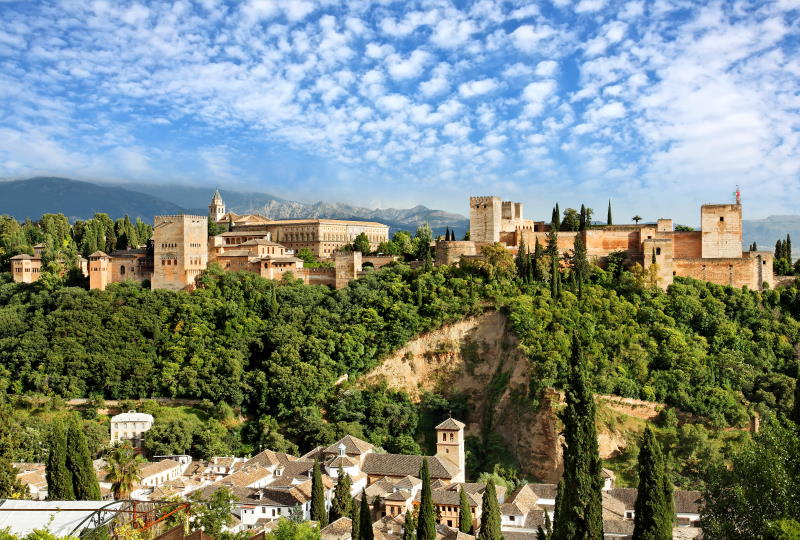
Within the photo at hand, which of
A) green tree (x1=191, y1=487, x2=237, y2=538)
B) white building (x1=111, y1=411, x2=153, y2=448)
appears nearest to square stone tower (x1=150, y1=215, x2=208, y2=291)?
white building (x1=111, y1=411, x2=153, y2=448)

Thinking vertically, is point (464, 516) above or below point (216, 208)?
below

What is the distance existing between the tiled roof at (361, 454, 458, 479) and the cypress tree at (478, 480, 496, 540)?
6954 millimetres

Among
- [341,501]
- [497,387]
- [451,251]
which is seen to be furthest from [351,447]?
[451,251]

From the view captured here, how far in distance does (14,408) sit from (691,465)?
35369mm

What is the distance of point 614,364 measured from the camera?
43438 mm

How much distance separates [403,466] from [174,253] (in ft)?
78.1

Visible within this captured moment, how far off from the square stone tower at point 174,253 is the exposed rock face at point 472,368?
14897 millimetres

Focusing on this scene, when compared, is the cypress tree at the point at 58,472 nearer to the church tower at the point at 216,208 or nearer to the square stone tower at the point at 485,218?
the square stone tower at the point at 485,218

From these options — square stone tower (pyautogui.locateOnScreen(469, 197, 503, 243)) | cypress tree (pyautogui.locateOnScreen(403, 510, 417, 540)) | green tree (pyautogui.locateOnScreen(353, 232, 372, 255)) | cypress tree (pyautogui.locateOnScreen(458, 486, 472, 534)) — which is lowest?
cypress tree (pyautogui.locateOnScreen(458, 486, 472, 534))

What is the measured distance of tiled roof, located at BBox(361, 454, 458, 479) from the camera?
36750 mm

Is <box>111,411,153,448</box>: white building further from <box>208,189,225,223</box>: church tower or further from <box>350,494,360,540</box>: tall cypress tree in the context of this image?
<box>208,189,225,223</box>: church tower

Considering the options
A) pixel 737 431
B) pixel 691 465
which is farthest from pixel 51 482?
pixel 737 431

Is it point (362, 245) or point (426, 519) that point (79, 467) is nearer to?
point (426, 519)

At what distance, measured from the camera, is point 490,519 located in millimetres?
28859
